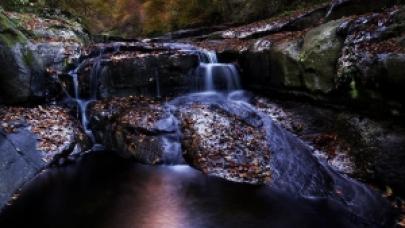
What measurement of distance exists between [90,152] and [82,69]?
303cm

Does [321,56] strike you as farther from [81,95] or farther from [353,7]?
[81,95]

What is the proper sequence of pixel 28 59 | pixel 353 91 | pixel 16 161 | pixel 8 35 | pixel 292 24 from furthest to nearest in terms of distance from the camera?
pixel 292 24, pixel 28 59, pixel 8 35, pixel 353 91, pixel 16 161

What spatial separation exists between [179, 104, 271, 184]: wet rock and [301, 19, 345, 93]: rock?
6.59 feet

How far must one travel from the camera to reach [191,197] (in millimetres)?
7309

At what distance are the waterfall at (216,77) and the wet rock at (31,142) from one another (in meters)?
4.35

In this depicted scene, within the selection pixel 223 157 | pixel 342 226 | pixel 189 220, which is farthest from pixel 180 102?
pixel 342 226

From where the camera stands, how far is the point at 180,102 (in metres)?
11.4

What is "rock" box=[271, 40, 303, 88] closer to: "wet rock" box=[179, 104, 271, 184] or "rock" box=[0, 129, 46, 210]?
"wet rock" box=[179, 104, 271, 184]

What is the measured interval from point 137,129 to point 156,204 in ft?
10.4

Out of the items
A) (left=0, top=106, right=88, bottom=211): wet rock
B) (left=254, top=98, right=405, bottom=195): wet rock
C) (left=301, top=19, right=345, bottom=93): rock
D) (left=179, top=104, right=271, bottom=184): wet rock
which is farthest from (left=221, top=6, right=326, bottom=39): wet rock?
(left=0, top=106, right=88, bottom=211): wet rock

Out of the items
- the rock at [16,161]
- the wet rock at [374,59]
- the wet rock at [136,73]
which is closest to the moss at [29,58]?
the wet rock at [136,73]

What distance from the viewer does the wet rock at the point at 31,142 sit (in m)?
7.73

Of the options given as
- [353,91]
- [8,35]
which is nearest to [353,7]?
[353,91]

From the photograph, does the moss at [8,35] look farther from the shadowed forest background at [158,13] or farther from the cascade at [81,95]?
the shadowed forest background at [158,13]
